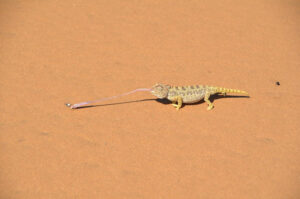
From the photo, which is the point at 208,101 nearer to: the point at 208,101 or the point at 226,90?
the point at 208,101

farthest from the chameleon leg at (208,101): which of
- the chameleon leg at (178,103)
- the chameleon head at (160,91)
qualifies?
the chameleon head at (160,91)

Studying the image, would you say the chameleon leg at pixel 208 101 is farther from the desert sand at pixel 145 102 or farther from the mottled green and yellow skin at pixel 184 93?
the desert sand at pixel 145 102

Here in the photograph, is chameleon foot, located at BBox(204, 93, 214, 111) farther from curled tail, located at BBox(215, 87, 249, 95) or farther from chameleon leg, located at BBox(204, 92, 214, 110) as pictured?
curled tail, located at BBox(215, 87, 249, 95)

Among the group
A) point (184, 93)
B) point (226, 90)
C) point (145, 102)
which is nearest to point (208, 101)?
point (226, 90)

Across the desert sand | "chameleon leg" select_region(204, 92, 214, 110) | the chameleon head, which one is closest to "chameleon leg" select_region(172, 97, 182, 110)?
the desert sand

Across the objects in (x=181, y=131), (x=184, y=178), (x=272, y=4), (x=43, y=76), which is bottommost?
(x=184, y=178)

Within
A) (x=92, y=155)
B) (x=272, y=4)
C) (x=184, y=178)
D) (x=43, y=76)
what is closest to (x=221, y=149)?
(x=184, y=178)

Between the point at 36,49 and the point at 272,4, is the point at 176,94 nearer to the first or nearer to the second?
the point at 36,49
